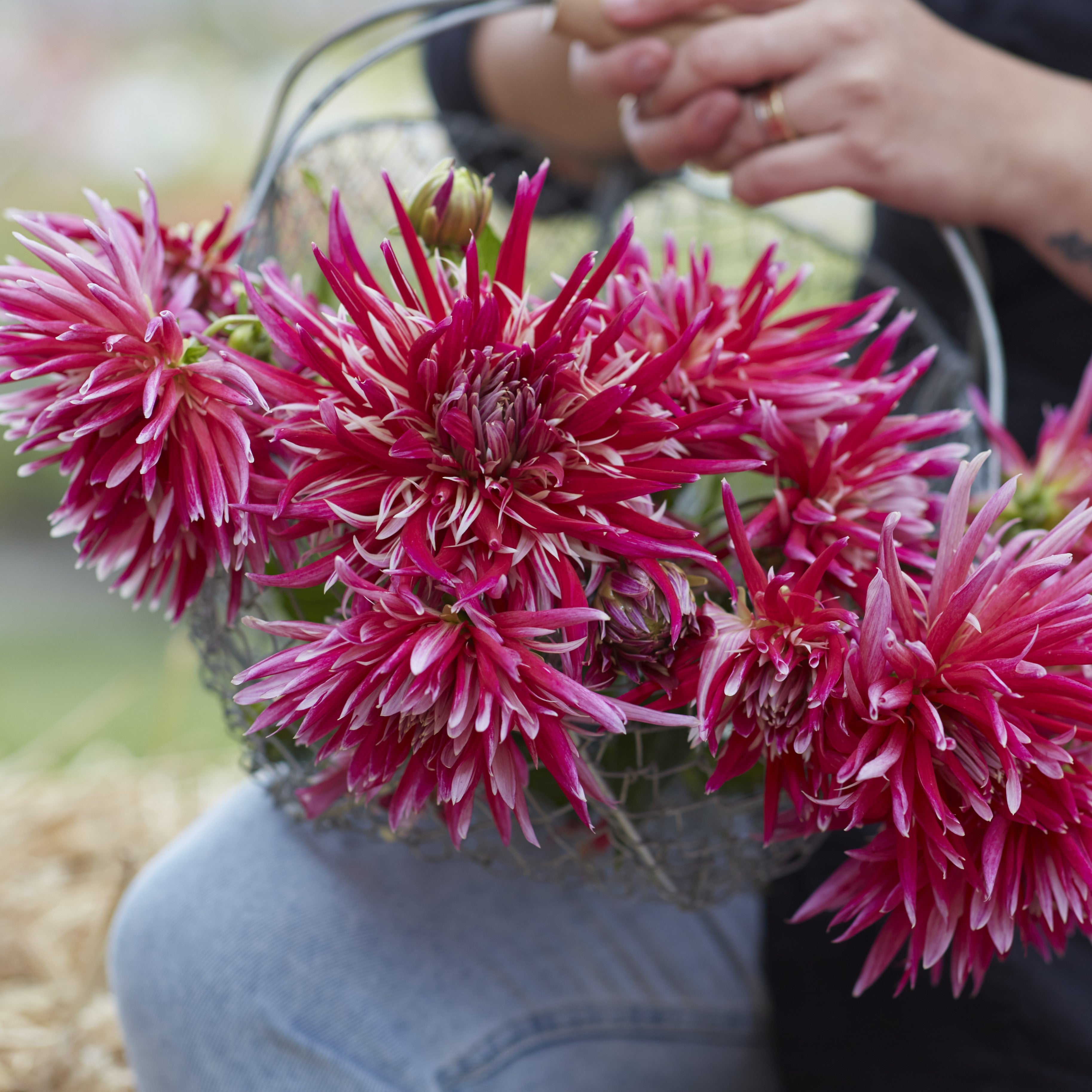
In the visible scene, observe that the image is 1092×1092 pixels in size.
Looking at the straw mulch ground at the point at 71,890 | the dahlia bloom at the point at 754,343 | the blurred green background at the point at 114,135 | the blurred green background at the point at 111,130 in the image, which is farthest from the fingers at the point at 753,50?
the blurred green background at the point at 111,130

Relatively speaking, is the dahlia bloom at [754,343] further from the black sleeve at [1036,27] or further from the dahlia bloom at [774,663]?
the black sleeve at [1036,27]

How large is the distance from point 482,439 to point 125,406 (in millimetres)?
81

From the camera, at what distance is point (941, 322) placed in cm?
55

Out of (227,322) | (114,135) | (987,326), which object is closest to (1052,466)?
(987,326)

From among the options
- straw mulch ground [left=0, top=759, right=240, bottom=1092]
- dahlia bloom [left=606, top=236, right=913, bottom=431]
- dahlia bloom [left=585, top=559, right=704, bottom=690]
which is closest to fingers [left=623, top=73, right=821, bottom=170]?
dahlia bloom [left=606, top=236, right=913, bottom=431]

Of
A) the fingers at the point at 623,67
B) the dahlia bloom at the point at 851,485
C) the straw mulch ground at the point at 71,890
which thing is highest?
the fingers at the point at 623,67

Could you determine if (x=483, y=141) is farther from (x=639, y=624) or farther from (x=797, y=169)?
(x=639, y=624)

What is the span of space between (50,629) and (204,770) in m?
1.09

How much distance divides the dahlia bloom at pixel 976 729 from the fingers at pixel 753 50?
20 cm

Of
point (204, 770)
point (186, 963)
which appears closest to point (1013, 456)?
point (186, 963)

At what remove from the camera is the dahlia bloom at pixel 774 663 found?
21cm

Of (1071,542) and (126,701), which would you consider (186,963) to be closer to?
(1071,542)

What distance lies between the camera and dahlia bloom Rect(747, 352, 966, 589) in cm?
24

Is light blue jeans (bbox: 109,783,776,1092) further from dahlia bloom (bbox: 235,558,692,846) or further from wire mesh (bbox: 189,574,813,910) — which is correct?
dahlia bloom (bbox: 235,558,692,846)
